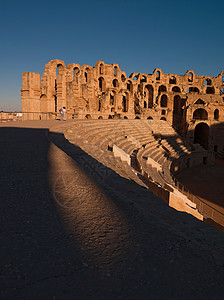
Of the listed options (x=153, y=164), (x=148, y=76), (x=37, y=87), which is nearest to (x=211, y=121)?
(x=148, y=76)

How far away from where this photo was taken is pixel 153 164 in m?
12.7

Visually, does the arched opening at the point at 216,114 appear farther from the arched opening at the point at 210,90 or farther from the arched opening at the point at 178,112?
the arched opening at the point at 210,90

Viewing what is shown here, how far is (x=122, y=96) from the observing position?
33406 mm

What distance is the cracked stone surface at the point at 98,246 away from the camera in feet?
5.24

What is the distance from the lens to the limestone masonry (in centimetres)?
2566

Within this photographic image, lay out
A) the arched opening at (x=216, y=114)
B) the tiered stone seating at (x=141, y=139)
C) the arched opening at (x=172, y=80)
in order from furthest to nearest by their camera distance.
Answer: the arched opening at (x=172, y=80), the arched opening at (x=216, y=114), the tiered stone seating at (x=141, y=139)

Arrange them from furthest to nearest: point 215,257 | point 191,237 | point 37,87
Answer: point 37,87, point 191,237, point 215,257

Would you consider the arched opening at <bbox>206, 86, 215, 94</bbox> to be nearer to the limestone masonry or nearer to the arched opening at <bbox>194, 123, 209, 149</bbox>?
the limestone masonry

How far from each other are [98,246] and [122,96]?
3289cm

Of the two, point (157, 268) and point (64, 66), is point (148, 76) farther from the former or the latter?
A: point (157, 268)

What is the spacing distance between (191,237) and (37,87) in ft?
86.1

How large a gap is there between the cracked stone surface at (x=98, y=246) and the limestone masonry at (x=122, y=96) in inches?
707

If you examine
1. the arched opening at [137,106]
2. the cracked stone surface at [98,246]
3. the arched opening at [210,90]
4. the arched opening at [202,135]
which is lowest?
the cracked stone surface at [98,246]

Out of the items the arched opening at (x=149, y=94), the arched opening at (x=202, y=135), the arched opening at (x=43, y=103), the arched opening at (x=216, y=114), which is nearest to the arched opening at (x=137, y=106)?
the arched opening at (x=149, y=94)
